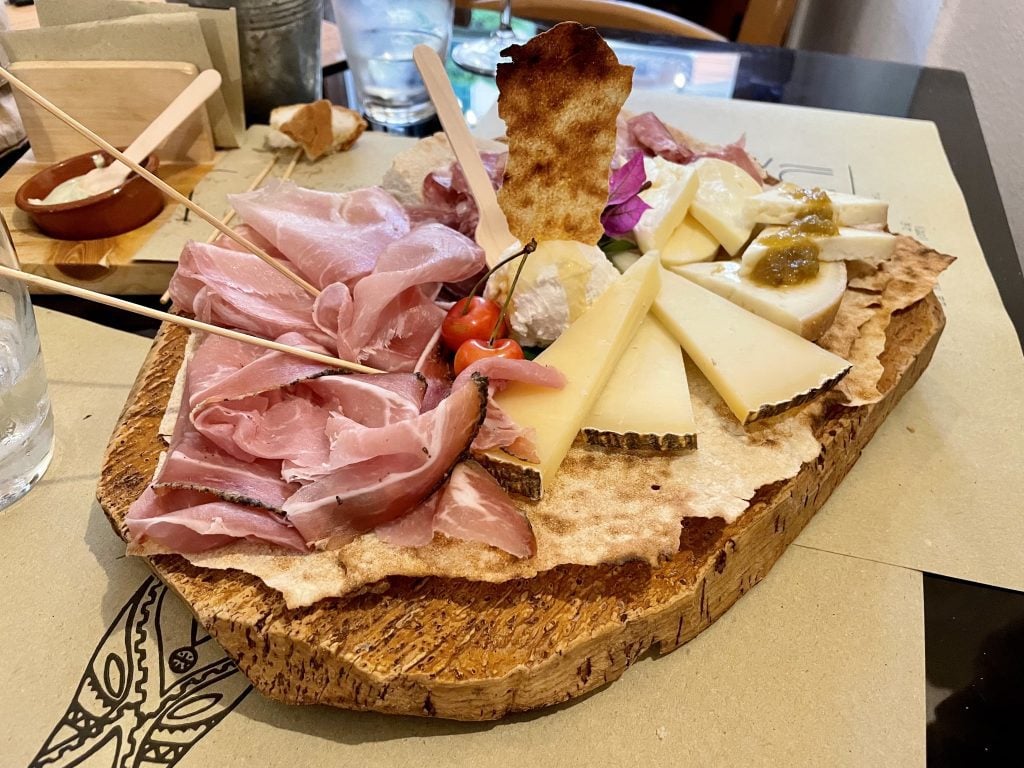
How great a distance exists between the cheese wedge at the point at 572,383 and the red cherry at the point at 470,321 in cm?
12

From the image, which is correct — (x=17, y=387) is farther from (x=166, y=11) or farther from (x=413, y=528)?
(x=166, y=11)

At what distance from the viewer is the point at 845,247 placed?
5.29ft

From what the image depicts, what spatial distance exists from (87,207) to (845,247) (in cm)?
181

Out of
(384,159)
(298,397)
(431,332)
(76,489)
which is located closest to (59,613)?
(76,489)

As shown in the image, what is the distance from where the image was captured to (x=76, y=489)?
1.44 metres

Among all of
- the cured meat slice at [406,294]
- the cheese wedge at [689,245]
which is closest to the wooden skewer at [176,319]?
the cured meat slice at [406,294]

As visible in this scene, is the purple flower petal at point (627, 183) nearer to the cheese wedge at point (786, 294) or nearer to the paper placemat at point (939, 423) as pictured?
the cheese wedge at point (786, 294)

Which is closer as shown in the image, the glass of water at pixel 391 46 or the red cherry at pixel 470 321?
the red cherry at pixel 470 321

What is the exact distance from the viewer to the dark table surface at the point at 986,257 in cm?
114

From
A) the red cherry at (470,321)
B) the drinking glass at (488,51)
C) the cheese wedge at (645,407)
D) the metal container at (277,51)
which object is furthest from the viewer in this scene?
the drinking glass at (488,51)

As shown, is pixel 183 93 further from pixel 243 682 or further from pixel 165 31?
pixel 243 682

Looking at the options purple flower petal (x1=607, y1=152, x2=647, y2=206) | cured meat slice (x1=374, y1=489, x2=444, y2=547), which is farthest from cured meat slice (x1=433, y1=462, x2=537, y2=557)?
purple flower petal (x1=607, y1=152, x2=647, y2=206)

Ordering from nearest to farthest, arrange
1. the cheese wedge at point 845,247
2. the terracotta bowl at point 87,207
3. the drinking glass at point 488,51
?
the cheese wedge at point 845,247 < the terracotta bowl at point 87,207 < the drinking glass at point 488,51

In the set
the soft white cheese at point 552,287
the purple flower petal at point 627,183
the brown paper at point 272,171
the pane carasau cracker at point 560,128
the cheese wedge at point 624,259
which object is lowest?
the brown paper at point 272,171
